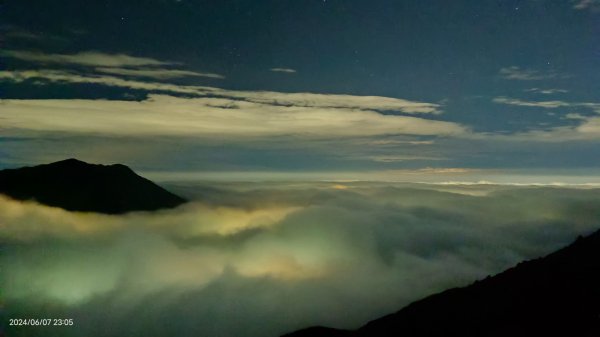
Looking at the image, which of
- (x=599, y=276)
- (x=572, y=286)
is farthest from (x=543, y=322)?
(x=599, y=276)

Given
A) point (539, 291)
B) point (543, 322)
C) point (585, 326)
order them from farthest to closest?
point (539, 291), point (543, 322), point (585, 326)

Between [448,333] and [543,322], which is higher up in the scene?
[543,322]

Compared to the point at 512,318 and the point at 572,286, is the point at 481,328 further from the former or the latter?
the point at 572,286

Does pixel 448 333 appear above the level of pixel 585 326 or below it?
below

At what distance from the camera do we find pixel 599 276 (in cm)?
18900

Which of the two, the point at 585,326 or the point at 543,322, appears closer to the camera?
the point at 585,326

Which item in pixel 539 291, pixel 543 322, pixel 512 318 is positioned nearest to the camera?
pixel 543 322

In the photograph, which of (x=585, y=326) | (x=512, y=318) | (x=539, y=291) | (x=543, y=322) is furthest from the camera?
(x=539, y=291)

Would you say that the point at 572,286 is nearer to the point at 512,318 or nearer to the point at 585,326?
the point at 512,318

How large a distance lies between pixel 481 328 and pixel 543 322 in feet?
99.0

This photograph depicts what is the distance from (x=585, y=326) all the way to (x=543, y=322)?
2543cm

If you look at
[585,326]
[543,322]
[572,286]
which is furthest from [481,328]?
[585,326]

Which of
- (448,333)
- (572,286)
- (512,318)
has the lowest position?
(448,333)

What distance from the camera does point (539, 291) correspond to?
199 m
